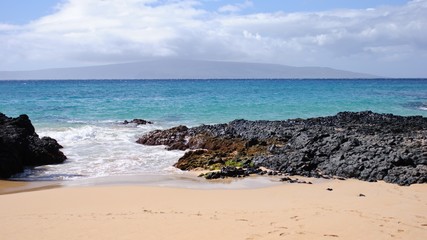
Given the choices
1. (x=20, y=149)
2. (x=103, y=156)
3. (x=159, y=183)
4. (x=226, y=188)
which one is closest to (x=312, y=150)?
(x=226, y=188)

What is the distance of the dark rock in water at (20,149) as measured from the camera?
1537cm

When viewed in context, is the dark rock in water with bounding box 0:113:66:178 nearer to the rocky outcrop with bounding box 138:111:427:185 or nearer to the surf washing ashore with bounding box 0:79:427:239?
the surf washing ashore with bounding box 0:79:427:239

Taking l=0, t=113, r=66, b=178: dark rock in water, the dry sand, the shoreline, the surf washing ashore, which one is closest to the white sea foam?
the surf washing ashore

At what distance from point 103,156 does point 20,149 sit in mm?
3402

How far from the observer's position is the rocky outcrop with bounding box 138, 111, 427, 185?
541 inches

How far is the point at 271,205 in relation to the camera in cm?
1036

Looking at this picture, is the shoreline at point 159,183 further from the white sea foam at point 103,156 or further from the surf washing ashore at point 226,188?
the white sea foam at point 103,156

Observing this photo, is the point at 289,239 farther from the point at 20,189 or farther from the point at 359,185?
the point at 20,189

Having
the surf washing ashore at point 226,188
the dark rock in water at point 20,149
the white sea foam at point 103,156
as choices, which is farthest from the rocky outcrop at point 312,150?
the dark rock in water at point 20,149

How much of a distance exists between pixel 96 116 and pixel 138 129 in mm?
10326

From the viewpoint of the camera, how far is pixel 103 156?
62.2 feet

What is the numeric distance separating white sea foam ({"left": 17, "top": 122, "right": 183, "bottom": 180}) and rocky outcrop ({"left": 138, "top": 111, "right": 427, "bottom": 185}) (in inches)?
45.5

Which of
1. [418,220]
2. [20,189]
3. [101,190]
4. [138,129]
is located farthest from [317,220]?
[138,129]

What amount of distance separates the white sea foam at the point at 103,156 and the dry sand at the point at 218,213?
10.4 feet
